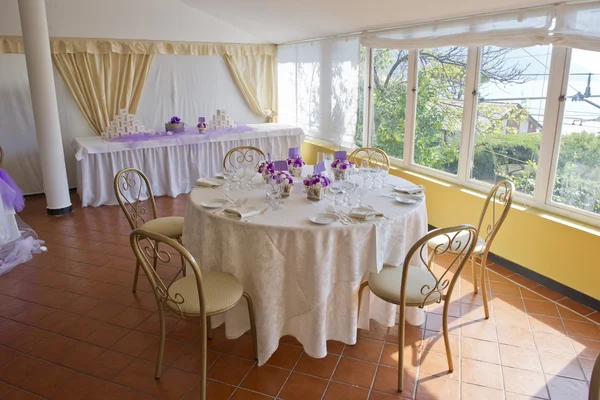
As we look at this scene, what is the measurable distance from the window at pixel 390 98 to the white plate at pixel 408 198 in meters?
2.30

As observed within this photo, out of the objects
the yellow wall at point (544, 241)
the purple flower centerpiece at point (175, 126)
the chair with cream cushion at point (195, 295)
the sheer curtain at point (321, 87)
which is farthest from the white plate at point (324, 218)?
the purple flower centerpiece at point (175, 126)

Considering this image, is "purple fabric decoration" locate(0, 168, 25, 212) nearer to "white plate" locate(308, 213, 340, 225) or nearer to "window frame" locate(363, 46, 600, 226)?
"white plate" locate(308, 213, 340, 225)

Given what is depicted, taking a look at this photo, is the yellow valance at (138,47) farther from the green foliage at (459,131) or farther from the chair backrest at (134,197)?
the green foliage at (459,131)

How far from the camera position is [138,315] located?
2.96 m

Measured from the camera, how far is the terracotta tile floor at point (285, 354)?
2.28 m

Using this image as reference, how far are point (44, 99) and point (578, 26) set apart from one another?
492 centimetres

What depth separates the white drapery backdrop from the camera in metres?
5.65

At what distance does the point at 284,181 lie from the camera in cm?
285

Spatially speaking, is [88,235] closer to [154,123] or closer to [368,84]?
[154,123]

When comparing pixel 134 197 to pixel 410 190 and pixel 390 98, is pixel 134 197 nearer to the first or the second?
pixel 390 98

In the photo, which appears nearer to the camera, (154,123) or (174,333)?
(174,333)

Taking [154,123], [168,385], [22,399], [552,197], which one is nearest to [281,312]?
[168,385]

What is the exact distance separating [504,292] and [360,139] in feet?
9.96

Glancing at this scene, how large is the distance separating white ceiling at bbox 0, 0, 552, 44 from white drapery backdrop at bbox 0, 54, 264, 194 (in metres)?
0.42
